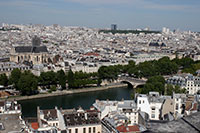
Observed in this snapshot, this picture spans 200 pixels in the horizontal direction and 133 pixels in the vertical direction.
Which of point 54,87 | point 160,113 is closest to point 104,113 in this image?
point 160,113

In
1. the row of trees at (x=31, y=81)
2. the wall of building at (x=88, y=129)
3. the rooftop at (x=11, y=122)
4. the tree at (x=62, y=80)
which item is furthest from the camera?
the tree at (x=62, y=80)

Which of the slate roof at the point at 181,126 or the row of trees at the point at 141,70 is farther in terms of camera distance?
the row of trees at the point at 141,70

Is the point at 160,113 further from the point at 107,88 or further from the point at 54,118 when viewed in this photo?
the point at 107,88

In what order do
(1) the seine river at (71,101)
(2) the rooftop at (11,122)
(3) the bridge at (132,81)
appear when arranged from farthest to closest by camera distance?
(3) the bridge at (132,81)
(1) the seine river at (71,101)
(2) the rooftop at (11,122)

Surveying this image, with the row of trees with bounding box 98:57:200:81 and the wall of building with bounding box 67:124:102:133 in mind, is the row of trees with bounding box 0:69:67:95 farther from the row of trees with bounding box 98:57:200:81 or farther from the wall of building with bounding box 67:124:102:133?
the wall of building with bounding box 67:124:102:133

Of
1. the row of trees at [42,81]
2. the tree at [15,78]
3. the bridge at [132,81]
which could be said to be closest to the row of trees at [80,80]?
the row of trees at [42,81]

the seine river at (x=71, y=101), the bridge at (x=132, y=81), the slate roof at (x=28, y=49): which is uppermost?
the slate roof at (x=28, y=49)

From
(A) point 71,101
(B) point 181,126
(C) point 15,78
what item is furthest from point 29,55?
(B) point 181,126

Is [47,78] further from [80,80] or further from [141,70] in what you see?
[141,70]

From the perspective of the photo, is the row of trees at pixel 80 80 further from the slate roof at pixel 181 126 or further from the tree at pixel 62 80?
the slate roof at pixel 181 126
